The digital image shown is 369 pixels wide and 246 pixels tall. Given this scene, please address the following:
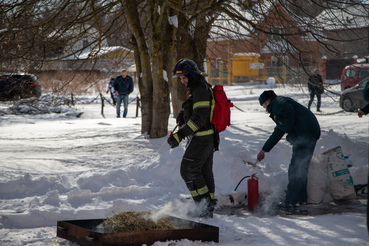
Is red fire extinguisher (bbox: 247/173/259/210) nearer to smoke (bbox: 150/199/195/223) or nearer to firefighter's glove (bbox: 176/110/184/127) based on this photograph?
smoke (bbox: 150/199/195/223)

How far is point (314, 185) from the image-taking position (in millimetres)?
4465

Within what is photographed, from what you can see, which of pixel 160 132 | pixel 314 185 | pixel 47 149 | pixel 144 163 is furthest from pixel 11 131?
pixel 314 185

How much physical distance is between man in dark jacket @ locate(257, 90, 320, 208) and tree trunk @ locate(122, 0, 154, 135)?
13.3 feet

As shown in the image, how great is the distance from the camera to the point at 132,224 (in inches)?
123

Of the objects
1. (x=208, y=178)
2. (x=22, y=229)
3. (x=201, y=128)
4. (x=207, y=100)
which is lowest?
(x=22, y=229)

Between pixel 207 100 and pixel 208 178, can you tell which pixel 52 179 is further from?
pixel 207 100

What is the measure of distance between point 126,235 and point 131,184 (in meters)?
2.03

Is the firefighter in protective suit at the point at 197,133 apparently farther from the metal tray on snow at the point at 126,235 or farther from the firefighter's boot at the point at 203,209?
the metal tray on snow at the point at 126,235

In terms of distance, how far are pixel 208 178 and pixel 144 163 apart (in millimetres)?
2068

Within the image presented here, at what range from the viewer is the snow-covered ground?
3.38 metres

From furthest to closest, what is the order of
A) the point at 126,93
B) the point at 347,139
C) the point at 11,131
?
the point at 126,93 < the point at 11,131 < the point at 347,139

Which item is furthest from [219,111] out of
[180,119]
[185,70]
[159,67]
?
[159,67]

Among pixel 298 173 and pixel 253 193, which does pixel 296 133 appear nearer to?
pixel 298 173

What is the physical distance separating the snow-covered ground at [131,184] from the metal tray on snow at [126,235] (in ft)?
0.28
